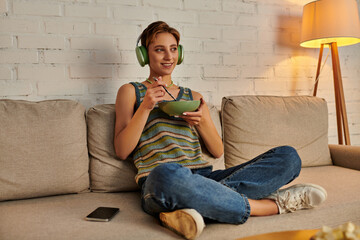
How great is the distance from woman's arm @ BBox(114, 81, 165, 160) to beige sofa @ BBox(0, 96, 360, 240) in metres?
0.10

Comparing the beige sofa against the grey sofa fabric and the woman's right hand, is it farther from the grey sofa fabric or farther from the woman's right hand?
the woman's right hand

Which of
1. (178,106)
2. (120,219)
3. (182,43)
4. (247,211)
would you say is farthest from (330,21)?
(120,219)

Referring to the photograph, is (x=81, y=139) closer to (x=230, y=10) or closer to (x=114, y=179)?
(x=114, y=179)

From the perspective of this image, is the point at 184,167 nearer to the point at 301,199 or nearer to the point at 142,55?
the point at 301,199

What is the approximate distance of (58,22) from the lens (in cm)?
173

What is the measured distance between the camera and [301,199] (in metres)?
1.14

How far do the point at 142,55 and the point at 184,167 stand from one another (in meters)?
0.68

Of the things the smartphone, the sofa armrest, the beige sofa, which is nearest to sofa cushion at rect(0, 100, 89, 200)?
the beige sofa

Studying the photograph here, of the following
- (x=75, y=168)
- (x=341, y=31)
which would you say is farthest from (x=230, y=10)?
(x=75, y=168)

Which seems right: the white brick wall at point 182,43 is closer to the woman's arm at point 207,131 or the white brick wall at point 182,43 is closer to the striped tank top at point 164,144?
the striped tank top at point 164,144

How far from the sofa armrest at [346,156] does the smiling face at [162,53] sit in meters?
1.09

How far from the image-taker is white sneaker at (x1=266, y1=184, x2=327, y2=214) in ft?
3.71

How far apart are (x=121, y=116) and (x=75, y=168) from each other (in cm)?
30

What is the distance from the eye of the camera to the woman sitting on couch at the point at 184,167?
993 mm
